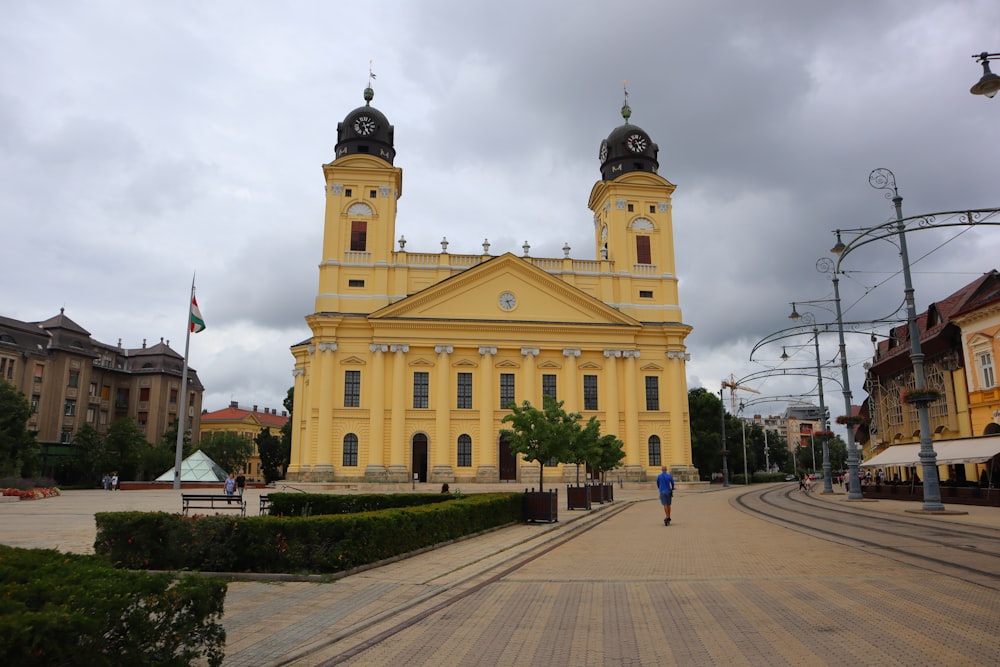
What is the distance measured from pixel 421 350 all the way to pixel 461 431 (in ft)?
23.8

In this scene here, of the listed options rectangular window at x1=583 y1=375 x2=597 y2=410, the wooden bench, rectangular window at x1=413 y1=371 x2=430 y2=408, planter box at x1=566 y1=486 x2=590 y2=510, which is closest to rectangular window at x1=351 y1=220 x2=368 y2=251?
rectangular window at x1=413 y1=371 x2=430 y2=408

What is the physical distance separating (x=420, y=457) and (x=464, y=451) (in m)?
3.50

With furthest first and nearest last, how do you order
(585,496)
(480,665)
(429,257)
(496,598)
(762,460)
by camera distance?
(762,460) < (429,257) < (585,496) < (496,598) < (480,665)

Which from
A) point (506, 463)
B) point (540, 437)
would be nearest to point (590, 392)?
point (506, 463)

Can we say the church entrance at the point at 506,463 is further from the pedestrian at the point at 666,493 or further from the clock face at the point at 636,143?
the pedestrian at the point at 666,493

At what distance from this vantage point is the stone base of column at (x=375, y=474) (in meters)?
51.5

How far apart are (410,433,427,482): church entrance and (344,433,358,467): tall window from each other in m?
4.47

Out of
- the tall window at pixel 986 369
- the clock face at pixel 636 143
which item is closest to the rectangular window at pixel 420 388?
the clock face at pixel 636 143

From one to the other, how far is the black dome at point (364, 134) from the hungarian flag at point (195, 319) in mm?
21038

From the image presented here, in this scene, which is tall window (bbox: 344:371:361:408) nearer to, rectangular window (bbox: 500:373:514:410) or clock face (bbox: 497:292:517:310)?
rectangular window (bbox: 500:373:514:410)

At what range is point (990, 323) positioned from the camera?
3025cm

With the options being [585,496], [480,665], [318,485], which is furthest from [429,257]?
[480,665]

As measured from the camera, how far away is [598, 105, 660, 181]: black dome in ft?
205

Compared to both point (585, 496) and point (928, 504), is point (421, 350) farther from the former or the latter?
point (928, 504)
